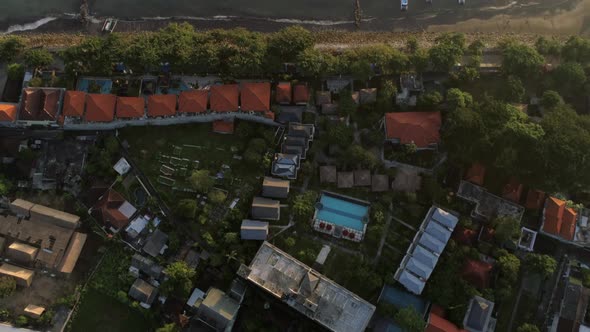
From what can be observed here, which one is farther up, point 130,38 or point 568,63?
point 568,63

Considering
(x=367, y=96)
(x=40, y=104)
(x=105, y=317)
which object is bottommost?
(x=105, y=317)

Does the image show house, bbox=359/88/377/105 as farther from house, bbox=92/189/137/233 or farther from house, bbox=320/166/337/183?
house, bbox=92/189/137/233

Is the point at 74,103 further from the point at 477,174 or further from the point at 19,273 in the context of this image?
the point at 477,174

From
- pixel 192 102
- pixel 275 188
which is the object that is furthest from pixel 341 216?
pixel 192 102

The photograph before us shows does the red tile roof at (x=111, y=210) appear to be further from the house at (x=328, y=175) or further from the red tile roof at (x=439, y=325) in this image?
the red tile roof at (x=439, y=325)

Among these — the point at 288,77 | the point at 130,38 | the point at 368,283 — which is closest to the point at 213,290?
the point at 368,283

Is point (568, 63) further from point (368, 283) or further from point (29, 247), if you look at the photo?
point (29, 247)

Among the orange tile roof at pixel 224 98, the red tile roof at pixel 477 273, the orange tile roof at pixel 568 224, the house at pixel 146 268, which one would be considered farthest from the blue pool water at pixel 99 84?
the orange tile roof at pixel 568 224

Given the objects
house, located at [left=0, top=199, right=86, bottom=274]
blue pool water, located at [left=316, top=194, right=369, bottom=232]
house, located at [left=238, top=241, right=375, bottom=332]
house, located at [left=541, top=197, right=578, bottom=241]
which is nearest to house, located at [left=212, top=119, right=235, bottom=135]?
blue pool water, located at [left=316, top=194, right=369, bottom=232]
